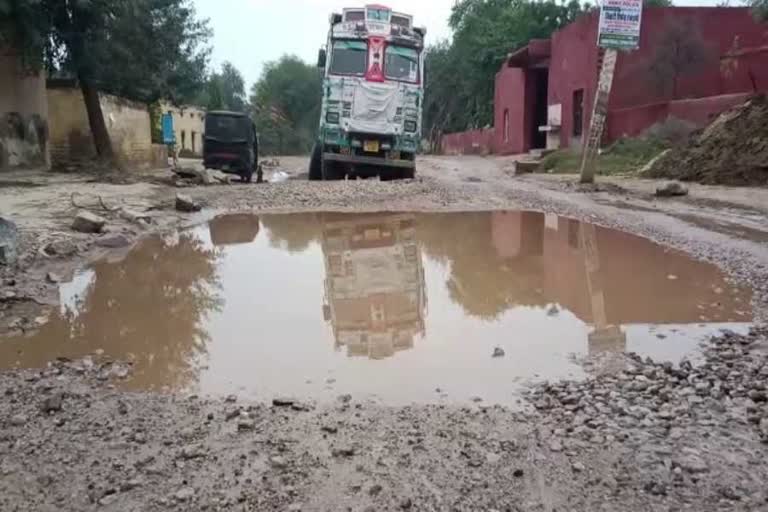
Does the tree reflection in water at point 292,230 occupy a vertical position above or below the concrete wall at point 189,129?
below

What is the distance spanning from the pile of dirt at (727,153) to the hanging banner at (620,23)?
3.30m

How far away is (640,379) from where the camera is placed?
3.95m

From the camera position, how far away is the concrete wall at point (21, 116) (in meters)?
17.5

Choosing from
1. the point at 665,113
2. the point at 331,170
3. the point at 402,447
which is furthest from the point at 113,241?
the point at 665,113

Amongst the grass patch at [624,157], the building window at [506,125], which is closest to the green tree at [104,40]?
the grass patch at [624,157]

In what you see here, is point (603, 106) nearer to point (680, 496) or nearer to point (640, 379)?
point (640, 379)

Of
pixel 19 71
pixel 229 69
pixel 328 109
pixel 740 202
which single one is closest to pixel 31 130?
pixel 19 71

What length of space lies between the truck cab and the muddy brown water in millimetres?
7144

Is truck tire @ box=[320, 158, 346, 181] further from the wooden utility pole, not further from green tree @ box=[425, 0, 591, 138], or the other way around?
green tree @ box=[425, 0, 591, 138]

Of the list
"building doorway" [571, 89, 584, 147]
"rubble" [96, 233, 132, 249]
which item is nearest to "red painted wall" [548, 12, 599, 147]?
"building doorway" [571, 89, 584, 147]

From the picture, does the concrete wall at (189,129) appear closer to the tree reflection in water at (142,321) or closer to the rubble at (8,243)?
the rubble at (8,243)

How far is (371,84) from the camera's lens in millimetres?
15867

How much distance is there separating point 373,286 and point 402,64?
10714mm

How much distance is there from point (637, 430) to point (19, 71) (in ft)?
63.4
